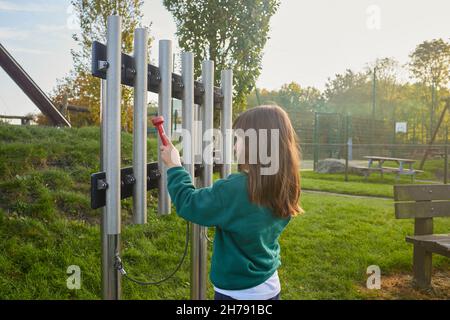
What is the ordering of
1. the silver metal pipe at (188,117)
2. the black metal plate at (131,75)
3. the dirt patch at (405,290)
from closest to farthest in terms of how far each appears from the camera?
the black metal plate at (131,75) → the silver metal pipe at (188,117) → the dirt patch at (405,290)

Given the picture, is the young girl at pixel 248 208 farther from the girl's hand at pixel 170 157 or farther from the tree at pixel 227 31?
the tree at pixel 227 31

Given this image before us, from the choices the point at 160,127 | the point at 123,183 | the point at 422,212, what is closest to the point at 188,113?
the point at 160,127

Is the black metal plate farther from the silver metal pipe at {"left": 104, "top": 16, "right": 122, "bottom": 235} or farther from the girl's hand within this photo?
the girl's hand

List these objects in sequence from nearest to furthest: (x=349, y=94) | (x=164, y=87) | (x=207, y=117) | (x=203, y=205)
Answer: (x=203, y=205) → (x=164, y=87) → (x=207, y=117) → (x=349, y=94)

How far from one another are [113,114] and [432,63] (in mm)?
18582

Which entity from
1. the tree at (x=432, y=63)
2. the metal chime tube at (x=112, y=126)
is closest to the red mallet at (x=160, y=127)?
the metal chime tube at (x=112, y=126)

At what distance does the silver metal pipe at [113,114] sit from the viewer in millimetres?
1833

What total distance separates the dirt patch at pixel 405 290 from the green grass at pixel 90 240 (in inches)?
4.8

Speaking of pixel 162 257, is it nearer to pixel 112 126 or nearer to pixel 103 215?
pixel 103 215

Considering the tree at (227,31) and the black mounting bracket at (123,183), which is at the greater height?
the tree at (227,31)

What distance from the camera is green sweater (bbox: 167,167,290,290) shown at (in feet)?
5.53

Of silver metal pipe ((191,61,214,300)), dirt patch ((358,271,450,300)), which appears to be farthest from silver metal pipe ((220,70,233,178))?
dirt patch ((358,271,450,300))

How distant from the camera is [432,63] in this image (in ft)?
58.4

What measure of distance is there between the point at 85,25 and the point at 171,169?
27.7 ft
